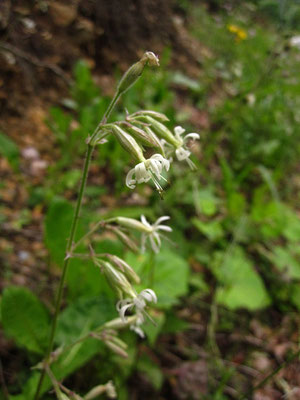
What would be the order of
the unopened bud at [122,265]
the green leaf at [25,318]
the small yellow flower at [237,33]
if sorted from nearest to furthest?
the unopened bud at [122,265] < the green leaf at [25,318] < the small yellow flower at [237,33]

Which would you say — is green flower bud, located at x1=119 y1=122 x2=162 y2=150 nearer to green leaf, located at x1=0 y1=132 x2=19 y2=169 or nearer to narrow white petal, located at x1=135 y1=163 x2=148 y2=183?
narrow white petal, located at x1=135 y1=163 x2=148 y2=183

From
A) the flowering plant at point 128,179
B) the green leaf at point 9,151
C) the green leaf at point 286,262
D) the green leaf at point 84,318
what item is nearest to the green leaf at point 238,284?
the green leaf at point 286,262

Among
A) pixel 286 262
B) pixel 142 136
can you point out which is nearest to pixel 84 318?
pixel 142 136

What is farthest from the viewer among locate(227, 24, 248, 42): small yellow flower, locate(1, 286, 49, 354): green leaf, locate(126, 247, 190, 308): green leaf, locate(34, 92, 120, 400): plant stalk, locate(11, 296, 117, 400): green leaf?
locate(227, 24, 248, 42): small yellow flower

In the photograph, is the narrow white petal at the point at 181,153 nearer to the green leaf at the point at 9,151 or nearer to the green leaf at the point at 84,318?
the green leaf at the point at 84,318

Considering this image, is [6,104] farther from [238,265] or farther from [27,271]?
[238,265]

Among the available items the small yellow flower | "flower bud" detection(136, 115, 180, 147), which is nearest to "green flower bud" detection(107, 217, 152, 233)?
"flower bud" detection(136, 115, 180, 147)

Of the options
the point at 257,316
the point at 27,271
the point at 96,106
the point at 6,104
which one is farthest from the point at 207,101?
the point at 27,271
